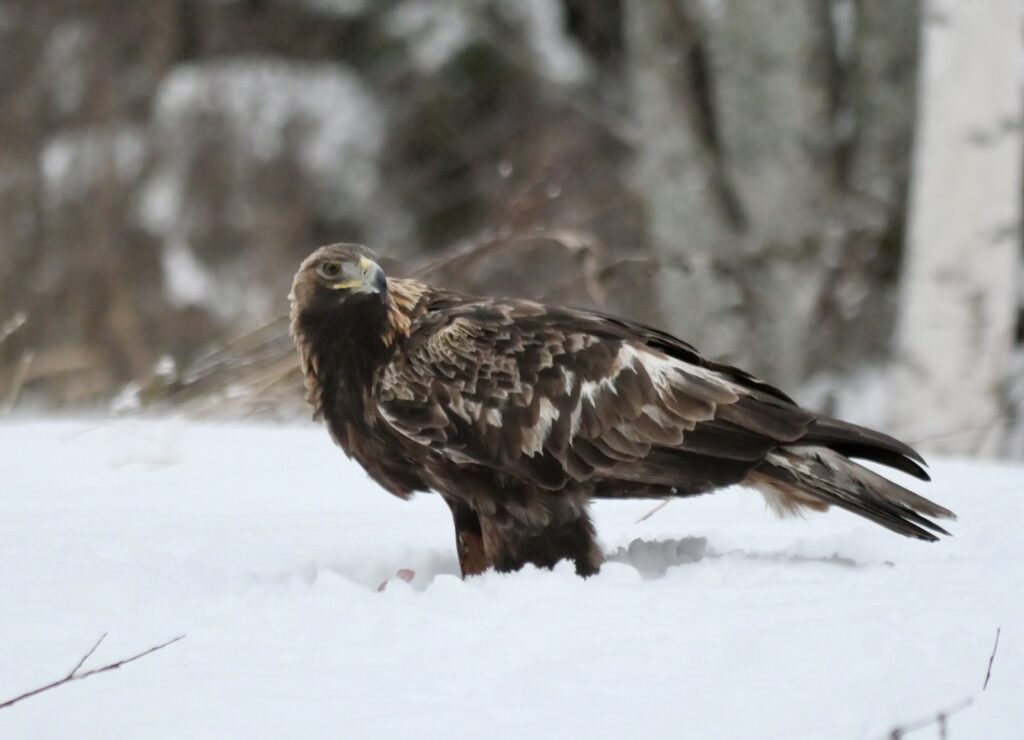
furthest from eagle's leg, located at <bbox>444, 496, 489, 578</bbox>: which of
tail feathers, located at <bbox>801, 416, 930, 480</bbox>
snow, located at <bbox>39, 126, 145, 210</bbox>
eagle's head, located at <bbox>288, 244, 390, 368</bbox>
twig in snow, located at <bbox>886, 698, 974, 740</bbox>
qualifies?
snow, located at <bbox>39, 126, 145, 210</bbox>

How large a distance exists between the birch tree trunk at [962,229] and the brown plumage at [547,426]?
11.9 feet

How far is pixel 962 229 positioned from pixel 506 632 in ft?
16.8

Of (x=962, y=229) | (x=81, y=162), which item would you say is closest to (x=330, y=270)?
(x=962, y=229)

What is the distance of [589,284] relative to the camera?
18.4 ft

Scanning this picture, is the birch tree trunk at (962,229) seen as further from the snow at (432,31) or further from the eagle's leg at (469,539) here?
the snow at (432,31)

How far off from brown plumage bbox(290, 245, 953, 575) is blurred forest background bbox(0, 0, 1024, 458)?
1612 mm

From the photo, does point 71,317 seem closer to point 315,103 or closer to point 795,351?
point 315,103

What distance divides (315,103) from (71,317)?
9.55 feet

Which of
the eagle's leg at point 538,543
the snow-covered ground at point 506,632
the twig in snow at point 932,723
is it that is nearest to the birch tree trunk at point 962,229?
the snow-covered ground at point 506,632

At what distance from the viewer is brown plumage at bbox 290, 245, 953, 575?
11.1 ft

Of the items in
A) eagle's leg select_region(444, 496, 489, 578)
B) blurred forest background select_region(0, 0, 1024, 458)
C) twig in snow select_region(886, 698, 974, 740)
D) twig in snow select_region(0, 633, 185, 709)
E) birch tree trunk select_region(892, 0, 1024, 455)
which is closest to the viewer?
twig in snow select_region(886, 698, 974, 740)

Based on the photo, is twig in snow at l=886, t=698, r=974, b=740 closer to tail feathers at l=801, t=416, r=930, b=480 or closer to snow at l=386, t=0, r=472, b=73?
tail feathers at l=801, t=416, r=930, b=480

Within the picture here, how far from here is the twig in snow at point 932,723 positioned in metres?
2.05

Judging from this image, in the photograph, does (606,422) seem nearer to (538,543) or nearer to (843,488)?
(538,543)
